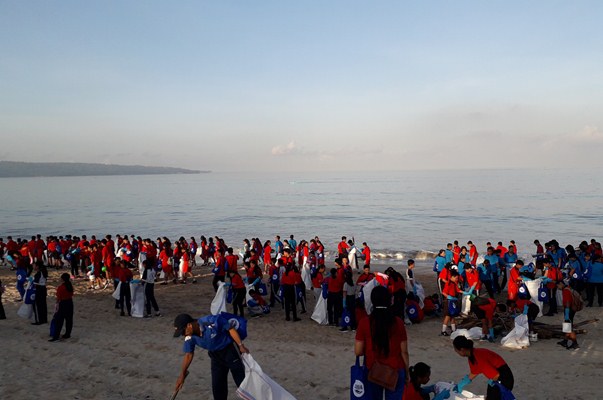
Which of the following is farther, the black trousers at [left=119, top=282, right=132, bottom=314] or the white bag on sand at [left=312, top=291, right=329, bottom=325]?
the black trousers at [left=119, top=282, right=132, bottom=314]

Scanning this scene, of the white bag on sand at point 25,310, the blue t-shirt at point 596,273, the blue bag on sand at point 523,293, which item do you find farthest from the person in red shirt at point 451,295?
the white bag on sand at point 25,310

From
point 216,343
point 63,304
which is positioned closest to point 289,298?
point 63,304

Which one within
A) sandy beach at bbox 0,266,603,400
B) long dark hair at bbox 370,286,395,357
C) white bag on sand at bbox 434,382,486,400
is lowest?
sandy beach at bbox 0,266,603,400

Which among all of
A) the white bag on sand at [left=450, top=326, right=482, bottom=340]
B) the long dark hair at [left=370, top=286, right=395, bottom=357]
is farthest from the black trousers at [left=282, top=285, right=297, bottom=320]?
A: the long dark hair at [left=370, top=286, right=395, bottom=357]

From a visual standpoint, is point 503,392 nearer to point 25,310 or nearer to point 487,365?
point 487,365

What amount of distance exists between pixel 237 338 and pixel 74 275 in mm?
16679

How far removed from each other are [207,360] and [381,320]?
5.49 m

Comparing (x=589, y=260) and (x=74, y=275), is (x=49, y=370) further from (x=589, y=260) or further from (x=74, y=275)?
(x=589, y=260)

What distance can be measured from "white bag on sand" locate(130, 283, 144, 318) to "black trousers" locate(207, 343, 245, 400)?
26.0 feet

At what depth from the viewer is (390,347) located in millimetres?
4203

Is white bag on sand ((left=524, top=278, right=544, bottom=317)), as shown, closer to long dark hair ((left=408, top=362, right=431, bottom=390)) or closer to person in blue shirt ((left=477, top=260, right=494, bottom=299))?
person in blue shirt ((left=477, top=260, right=494, bottom=299))

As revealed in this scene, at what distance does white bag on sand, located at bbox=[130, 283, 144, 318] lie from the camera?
12266mm

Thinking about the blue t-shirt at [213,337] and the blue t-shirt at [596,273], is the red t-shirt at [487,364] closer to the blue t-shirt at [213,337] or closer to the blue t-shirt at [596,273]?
the blue t-shirt at [213,337]

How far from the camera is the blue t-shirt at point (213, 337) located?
4.88 m
